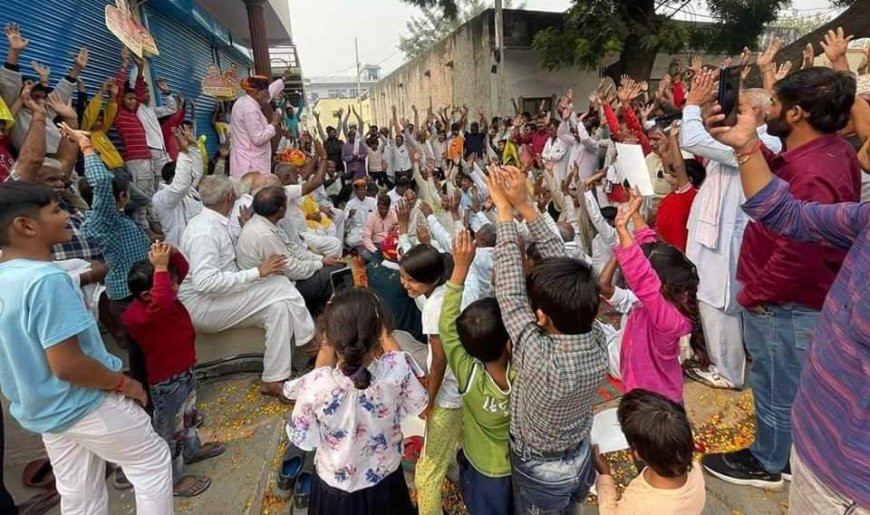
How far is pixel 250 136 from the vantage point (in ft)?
17.1

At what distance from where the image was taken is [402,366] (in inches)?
67.1

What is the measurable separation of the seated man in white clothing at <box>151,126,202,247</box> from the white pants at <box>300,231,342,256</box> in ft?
3.59

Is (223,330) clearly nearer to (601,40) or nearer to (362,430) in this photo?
(362,430)

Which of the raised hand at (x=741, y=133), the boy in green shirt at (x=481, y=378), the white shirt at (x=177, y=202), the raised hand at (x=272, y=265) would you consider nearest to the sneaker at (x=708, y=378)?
the boy in green shirt at (x=481, y=378)

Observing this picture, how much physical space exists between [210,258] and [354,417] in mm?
2012

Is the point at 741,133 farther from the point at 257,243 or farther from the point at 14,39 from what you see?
the point at 14,39

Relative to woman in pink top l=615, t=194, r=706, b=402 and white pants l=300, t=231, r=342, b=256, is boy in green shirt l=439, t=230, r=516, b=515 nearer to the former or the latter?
woman in pink top l=615, t=194, r=706, b=402

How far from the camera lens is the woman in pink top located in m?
1.82

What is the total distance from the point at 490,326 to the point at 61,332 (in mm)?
1398

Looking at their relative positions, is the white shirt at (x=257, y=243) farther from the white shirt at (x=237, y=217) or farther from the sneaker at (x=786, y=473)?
the sneaker at (x=786, y=473)

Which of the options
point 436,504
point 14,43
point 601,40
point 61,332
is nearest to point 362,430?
point 436,504

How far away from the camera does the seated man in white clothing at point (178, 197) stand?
3598mm

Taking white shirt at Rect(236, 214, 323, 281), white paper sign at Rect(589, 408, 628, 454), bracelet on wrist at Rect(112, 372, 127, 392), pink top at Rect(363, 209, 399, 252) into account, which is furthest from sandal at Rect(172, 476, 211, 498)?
pink top at Rect(363, 209, 399, 252)

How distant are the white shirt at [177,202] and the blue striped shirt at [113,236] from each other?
782 millimetres
